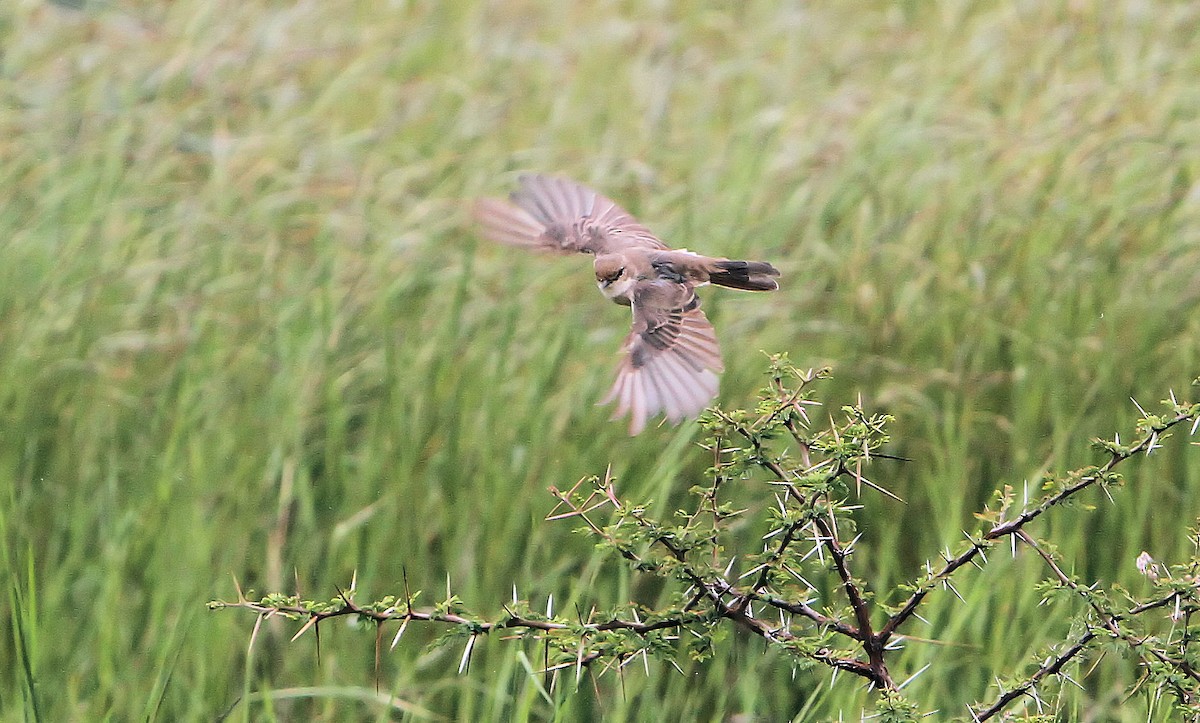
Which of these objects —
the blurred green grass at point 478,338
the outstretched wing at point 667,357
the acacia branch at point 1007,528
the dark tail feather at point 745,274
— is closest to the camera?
the acacia branch at point 1007,528

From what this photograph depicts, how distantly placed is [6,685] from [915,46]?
11.2ft

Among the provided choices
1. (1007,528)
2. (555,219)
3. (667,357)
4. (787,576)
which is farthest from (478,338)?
(1007,528)

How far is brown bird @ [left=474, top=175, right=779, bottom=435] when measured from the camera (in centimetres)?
186

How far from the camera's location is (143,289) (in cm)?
316

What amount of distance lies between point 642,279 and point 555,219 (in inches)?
15.1

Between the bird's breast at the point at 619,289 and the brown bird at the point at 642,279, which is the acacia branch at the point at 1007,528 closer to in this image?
the brown bird at the point at 642,279

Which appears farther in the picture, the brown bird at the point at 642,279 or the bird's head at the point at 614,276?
the bird's head at the point at 614,276

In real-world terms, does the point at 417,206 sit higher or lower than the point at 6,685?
higher

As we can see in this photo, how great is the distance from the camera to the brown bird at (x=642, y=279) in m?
1.86

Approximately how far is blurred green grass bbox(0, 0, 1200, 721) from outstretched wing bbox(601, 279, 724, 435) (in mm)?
345

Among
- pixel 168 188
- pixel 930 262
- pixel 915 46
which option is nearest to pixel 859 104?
pixel 915 46

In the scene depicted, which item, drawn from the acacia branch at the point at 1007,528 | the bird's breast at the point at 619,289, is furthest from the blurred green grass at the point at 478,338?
the acacia branch at the point at 1007,528

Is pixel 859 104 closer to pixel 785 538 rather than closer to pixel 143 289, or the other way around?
pixel 143 289

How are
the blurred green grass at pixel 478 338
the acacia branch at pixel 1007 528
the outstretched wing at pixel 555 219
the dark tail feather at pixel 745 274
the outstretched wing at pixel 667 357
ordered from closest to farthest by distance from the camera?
the acacia branch at pixel 1007 528 < the outstretched wing at pixel 667 357 < the dark tail feather at pixel 745 274 < the blurred green grass at pixel 478 338 < the outstretched wing at pixel 555 219
